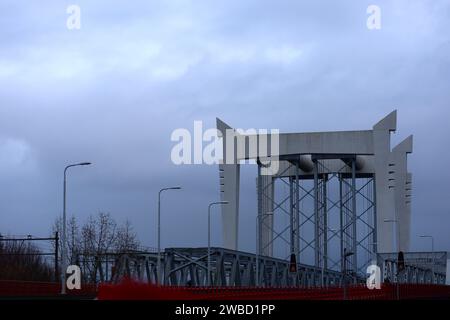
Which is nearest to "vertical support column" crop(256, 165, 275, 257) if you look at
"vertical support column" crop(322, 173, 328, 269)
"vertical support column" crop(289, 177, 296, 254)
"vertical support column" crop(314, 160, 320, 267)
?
"vertical support column" crop(289, 177, 296, 254)

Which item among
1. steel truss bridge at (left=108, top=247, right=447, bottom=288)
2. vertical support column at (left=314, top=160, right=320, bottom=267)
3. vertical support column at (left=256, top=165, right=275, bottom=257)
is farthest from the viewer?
vertical support column at (left=256, top=165, right=275, bottom=257)

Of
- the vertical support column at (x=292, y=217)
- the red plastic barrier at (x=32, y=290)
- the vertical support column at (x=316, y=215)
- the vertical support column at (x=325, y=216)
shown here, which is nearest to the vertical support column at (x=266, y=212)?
the vertical support column at (x=292, y=217)

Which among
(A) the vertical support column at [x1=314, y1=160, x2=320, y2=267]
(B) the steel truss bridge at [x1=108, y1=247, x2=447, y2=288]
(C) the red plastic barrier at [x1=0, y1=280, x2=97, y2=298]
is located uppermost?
(A) the vertical support column at [x1=314, y1=160, x2=320, y2=267]

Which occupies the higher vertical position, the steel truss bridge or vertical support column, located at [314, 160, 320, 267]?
vertical support column, located at [314, 160, 320, 267]

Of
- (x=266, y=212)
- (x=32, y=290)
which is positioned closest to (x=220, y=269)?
(x=32, y=290)

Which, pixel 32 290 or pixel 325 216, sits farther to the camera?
pixel 325 216

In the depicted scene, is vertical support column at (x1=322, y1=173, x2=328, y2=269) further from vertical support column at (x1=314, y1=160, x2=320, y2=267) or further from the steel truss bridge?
the steel truss bridge

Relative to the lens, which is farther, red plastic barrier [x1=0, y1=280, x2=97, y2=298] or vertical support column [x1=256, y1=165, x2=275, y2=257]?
vertical support column [x1=256, y1=165, x2=275, y2=257]

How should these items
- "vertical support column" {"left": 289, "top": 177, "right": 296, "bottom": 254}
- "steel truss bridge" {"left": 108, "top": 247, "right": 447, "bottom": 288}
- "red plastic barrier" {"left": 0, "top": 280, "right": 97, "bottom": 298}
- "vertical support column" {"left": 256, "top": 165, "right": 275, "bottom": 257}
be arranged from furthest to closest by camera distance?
"vertical support column" {"left": 289, "top": 177, "right": 296, "bottom": 254} < "vertical support column" {"left": 256, "top": 165, "right": 275, "bottom": 257} < "steel truss bridge" {"left": 108, "top": 247, "right": 447, "bottom": 288} < "red plastic barrier" {"left": 0, "top": 280, "right": 97, "bottom": 298}

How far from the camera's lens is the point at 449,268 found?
9919 cm

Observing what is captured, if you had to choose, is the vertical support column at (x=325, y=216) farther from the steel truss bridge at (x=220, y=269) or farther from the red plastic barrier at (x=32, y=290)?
the red plastic barrier at (x=32, y=290)

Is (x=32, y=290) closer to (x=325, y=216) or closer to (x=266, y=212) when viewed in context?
(x=266, y=212)
